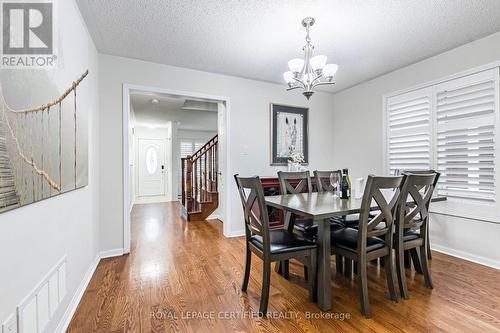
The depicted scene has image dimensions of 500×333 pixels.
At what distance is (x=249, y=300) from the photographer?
195cm

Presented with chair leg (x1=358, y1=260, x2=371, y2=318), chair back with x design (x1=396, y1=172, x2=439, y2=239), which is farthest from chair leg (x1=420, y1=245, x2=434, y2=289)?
chair leg (x1=358, y1=260, x2=371, y2=318)

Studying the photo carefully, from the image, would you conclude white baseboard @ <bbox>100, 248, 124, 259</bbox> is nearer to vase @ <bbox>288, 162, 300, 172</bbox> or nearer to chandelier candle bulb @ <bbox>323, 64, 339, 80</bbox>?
vase @ <bbox>288, 162, 300, 172</bbox>

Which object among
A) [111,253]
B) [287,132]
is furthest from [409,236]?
[111,253]

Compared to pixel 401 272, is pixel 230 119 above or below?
above

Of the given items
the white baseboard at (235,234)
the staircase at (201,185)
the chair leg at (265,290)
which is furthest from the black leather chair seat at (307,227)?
the staircase at (201,185)

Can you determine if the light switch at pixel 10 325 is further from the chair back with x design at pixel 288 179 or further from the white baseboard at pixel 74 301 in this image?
the chair back with x design at pixel 288 179

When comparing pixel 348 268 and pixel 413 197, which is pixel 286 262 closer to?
pixel 348 268

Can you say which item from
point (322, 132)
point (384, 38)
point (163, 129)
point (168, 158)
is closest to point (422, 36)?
point (384, 38)

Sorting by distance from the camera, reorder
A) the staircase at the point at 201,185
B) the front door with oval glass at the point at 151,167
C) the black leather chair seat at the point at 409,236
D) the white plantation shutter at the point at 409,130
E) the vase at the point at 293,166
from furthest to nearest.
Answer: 1. the front door with oval glass at the point at 151,167
2. the staircase at the point at 201,185
3. the vase at the point at 293,166
4. the white plantation shutter at the point at 409,130
5. the black leather chair seat at the point at 409,236

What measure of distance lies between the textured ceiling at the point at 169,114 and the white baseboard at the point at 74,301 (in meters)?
3.27

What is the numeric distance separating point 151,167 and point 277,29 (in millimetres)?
7082

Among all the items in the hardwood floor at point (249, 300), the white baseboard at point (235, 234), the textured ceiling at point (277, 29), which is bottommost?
the hardwood floor at point (249, 300)

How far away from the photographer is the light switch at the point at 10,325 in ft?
3.25

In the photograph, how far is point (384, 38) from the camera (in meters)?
2.65
